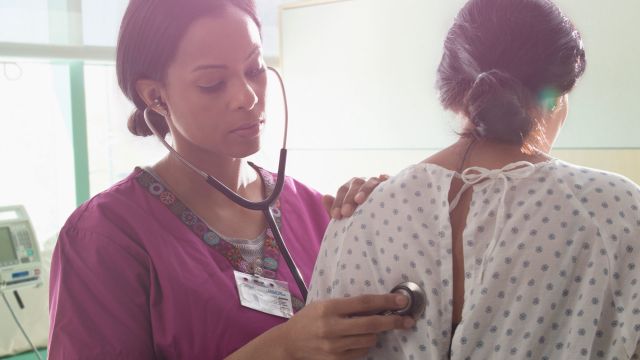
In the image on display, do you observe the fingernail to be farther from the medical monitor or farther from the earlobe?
the medical monitor

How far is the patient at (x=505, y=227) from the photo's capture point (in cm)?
78

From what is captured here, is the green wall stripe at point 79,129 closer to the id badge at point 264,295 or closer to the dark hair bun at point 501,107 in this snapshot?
the id badge at point 264,295

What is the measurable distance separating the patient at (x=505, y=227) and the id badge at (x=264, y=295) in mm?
244

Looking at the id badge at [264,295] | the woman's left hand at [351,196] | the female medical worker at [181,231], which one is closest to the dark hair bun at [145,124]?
the female medical worker at [181,231]

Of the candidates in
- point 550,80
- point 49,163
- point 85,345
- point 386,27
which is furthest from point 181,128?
point 49,163

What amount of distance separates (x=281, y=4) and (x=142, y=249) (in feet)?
5.33

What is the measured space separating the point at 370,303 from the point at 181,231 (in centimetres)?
50

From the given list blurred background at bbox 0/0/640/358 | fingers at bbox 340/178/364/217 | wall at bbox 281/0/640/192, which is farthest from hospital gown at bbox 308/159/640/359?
blurred background at bbox 0/0/640/358

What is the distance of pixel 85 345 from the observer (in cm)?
104

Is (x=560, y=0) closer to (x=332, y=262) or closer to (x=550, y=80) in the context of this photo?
(x=550, y=80)

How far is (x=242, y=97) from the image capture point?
1.17 m

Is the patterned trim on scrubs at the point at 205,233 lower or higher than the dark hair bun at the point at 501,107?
lower

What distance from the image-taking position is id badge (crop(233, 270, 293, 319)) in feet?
3.80

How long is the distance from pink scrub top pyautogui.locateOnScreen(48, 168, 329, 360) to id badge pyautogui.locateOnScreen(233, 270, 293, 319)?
1cm
